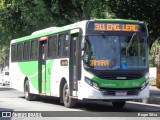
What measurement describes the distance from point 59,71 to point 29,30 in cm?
1917

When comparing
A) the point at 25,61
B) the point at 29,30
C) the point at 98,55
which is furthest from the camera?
the point at 29,30

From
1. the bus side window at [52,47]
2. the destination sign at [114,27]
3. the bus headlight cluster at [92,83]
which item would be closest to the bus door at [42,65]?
the bus side window at [52,47]

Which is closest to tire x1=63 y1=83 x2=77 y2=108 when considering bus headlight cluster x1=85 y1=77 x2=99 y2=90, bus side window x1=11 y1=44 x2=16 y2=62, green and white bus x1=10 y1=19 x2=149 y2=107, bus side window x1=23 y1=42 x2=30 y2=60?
green and white bus x1=10 y1=19 x2=149 y2=107

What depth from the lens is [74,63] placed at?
17.4 meters

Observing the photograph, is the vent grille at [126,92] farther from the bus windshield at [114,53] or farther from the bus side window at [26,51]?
the bus side window at [26,51]

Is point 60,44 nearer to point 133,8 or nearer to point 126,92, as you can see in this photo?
point 126,92

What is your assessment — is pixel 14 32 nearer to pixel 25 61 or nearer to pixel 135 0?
pixel 135 0

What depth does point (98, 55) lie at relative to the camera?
53.4 feet

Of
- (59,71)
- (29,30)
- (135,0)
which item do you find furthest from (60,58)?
(29,30)

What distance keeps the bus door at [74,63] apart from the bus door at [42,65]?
11.2 ft

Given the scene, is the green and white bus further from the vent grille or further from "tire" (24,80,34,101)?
"tire" (24,80,34,101)

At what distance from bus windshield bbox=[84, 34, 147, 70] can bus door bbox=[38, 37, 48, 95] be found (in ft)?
15.9

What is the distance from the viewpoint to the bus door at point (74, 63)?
1680 cm

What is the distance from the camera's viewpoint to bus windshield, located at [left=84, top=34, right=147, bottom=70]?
1627cm
